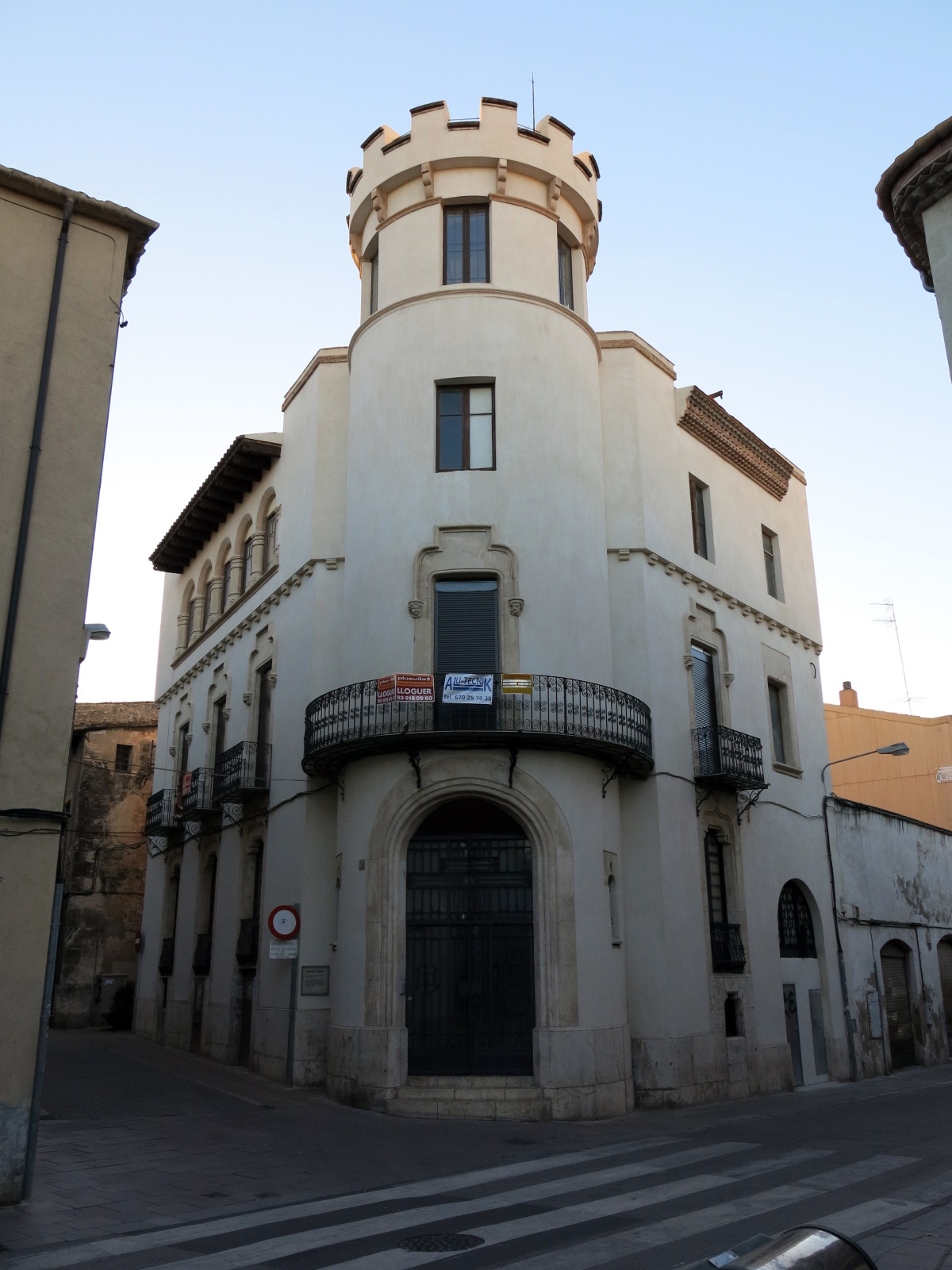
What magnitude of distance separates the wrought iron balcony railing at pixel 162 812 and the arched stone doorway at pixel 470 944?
12.1 metres

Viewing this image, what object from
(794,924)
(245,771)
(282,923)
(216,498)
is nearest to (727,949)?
(794,924)

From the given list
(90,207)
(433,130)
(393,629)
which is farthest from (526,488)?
(90,207)

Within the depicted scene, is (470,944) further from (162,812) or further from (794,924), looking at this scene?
(162,812)

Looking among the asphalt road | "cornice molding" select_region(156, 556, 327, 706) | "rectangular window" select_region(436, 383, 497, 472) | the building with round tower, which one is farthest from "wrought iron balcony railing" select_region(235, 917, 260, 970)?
"rectangular window" select_region(436, 383, 497, 472)

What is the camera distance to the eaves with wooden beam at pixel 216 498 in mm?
24094

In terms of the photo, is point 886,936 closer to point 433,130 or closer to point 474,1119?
point 474,1119

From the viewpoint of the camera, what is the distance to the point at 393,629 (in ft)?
57.9

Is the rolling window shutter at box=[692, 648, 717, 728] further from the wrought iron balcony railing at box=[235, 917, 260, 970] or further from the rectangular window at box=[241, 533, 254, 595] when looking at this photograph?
the rectangular window at box=[241, 533, 254, 595]

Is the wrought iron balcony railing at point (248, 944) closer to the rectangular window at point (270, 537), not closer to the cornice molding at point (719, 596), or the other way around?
the rectangular window at point (270, 537)

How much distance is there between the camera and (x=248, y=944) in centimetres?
2167

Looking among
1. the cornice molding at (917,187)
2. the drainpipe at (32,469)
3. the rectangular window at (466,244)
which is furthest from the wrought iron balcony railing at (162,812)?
the cornice molding at (917,187)

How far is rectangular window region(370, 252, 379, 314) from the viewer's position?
21.0 metres

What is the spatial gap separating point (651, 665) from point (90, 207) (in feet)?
39.0

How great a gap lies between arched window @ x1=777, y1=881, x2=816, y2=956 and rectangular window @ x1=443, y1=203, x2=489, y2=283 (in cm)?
1373
